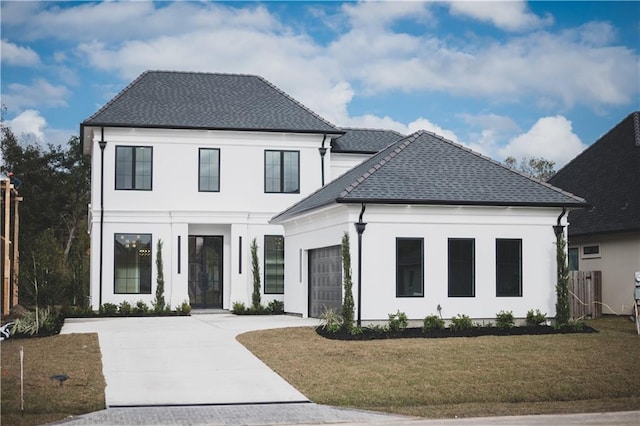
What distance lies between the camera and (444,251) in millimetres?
22109

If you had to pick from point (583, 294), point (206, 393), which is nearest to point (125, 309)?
point (583, 294)

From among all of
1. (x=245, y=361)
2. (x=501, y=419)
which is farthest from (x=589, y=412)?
(x=245, y=361)

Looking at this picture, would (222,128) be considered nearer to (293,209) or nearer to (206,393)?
(293,209)

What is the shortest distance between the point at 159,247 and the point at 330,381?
16.3m

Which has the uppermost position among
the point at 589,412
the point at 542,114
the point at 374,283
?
the point at 542,114

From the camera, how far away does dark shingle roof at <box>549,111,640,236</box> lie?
89.7ft

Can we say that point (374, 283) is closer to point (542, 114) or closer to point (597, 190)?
point (597, 190)

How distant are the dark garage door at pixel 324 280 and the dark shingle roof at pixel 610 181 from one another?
9546 millimetres

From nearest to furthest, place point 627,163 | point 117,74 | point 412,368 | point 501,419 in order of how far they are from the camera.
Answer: point 501,419
point 412,368
point 627,163
point 117,74

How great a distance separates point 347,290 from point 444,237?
3.19m

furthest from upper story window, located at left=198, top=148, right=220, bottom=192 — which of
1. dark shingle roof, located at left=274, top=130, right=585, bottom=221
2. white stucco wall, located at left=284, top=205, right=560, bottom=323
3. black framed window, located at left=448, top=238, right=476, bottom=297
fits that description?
black framed window, located at left=448, top=238, right=476, bottom=297

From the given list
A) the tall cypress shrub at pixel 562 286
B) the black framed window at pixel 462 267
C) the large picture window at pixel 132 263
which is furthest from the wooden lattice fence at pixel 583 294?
the large picture window at pixel 132 263

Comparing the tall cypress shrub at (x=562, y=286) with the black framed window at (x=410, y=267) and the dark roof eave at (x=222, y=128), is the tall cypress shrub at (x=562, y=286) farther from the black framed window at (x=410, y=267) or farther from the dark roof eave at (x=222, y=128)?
the dark roof eave at (x=222, y=128)

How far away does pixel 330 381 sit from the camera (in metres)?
14.6
